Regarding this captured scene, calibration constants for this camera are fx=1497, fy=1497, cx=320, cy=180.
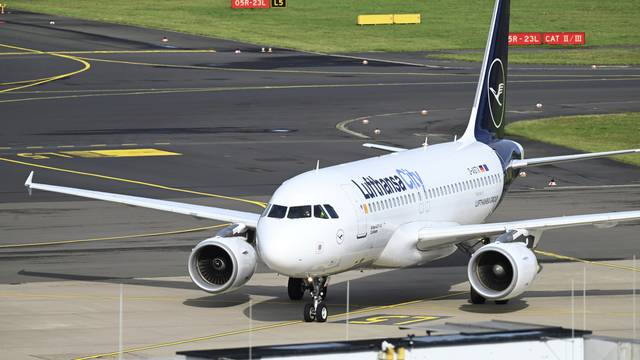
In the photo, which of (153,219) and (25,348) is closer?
(25,348)

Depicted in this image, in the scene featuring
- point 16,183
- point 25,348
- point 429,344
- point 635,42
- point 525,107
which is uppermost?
point 635,42

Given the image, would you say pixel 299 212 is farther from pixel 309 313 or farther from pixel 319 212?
pixel 309 313

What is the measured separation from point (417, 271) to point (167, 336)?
1341 cm

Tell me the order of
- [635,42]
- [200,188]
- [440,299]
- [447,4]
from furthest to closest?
1. [447,4]
2. [635,42]
3. [200,188]
4. [440,299]

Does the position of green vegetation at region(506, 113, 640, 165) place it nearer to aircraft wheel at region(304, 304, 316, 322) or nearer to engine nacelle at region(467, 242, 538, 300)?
engine nacelle at region(467, 242, 538, 300)

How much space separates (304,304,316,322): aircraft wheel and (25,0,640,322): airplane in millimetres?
28

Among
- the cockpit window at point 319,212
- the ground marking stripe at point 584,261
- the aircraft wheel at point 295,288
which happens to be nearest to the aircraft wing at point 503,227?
the aircraft wheel at point 295,288

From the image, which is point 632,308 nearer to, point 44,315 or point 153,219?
point 44,315

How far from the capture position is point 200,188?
68.6m

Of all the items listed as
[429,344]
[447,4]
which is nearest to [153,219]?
[429,344]

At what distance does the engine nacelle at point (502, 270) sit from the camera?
4216 cm

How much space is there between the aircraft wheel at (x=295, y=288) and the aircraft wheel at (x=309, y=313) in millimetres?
3340

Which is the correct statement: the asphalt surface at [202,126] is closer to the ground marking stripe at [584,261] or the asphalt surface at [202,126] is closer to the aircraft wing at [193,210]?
the ground marking stripe at [584,261]

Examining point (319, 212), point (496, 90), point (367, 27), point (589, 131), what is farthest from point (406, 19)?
point (319, 212)
